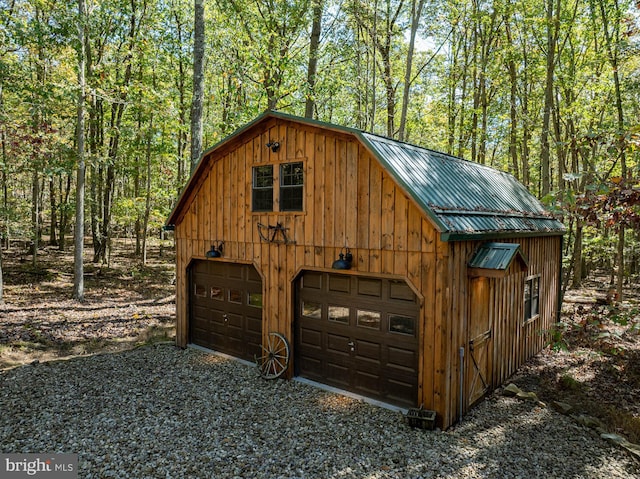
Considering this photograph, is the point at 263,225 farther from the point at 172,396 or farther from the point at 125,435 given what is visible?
the point at 125,435

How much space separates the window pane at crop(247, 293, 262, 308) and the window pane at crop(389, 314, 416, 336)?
316 centimetres

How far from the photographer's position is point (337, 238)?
7.02m

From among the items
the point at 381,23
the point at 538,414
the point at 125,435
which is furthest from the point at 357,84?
the point at 125,435

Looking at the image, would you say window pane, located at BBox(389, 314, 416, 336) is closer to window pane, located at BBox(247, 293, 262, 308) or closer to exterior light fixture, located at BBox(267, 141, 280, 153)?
window pane, located at BBox(247, 293, 262, 308)

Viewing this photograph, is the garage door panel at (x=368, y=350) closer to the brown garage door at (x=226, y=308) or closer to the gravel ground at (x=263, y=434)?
the gravel ground at (x=263, y=434)

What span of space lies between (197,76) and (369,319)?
7826mm

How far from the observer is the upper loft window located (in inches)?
301

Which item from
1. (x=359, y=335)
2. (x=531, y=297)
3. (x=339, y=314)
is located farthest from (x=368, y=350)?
(x=531, y=297)

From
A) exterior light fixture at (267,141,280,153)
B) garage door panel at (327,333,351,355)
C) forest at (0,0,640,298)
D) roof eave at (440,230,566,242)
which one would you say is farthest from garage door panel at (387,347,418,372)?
forest at (0,0,640,298)

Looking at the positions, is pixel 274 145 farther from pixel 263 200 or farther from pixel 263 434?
pixel 263 434

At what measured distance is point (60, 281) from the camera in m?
16.0

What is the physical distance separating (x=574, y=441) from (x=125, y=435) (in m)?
6.46

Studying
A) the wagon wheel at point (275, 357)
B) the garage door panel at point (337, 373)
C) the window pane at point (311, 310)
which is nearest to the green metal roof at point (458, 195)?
the window pane at point (311, 310)

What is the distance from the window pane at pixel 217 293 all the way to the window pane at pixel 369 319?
383 centimetres
